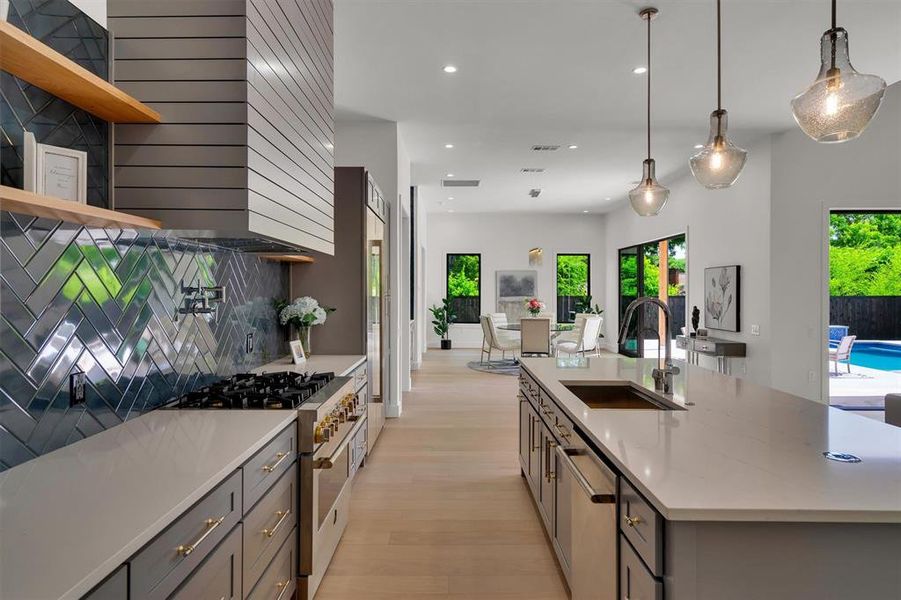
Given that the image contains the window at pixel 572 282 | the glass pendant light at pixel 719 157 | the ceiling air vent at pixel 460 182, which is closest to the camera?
the glass pendant light at pixel 719 157

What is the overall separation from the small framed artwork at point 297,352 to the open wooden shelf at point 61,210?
68.0 inches

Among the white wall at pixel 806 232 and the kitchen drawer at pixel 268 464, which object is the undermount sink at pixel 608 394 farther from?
the white wall at pixel 806 232

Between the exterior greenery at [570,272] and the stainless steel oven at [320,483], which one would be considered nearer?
the stainless steel oven at [320,483]

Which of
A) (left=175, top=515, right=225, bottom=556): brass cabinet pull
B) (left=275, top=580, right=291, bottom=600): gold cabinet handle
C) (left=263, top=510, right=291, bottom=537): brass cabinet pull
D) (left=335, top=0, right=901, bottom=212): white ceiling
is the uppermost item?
(left=335, top=0, right=901, bottom=212): white ceiling

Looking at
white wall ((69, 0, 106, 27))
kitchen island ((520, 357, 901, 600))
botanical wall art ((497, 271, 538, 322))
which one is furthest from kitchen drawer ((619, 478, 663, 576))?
botanical wall art ((497, 271, 538, 322))

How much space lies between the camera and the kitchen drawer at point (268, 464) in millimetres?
1589

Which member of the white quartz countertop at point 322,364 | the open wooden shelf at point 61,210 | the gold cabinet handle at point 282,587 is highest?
the open wooden shelf at point 61,210

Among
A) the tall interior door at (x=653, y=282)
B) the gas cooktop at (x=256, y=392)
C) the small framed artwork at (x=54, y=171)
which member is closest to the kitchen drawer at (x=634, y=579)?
the gas cooktop at (x=256, y=392)

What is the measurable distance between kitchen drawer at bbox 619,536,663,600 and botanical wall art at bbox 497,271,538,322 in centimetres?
1026

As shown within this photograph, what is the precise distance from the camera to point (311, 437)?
6.82 ft

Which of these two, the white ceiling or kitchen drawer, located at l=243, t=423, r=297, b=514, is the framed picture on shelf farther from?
kitchen drawer, located at l=243, t=423, r=297, b=514

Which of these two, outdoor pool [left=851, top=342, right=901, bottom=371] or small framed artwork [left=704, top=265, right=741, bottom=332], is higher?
small framed artwork [left=704, top=265, right=741, bottom=332]

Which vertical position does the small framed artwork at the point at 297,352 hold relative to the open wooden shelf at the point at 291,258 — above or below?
below

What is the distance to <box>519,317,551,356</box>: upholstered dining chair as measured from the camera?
→ 8766 millimetres
